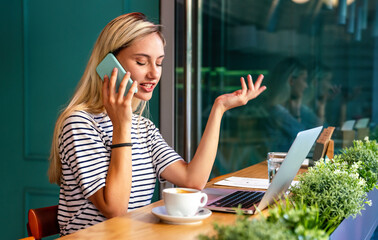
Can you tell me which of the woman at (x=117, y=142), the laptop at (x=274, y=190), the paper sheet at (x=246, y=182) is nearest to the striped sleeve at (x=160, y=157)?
the woman at (x=117, y=142)

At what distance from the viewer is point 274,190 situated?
1.15 metres

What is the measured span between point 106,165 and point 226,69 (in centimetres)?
173

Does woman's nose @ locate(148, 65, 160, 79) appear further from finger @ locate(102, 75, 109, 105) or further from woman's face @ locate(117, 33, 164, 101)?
finger @ locate(102, 75, 109, 105)

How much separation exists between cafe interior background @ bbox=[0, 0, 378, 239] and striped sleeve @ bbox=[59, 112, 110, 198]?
55.8 inches

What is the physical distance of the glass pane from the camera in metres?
2.72

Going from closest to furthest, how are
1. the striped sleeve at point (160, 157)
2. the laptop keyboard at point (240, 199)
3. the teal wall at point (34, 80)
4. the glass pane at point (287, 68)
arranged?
the laptop keyboard at point (240, 199) < the striped sleeve at point (160, 157) < the glass pane at point (287, 68) < the teal wall at point (34, 80)

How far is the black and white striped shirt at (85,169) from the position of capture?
1.46 m

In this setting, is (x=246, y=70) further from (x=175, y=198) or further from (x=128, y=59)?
(x=175, y=198)

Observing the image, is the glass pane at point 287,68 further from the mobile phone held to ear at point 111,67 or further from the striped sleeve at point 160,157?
the mobile phone held to ear at point 111,67

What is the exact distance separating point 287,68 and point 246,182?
1331mm

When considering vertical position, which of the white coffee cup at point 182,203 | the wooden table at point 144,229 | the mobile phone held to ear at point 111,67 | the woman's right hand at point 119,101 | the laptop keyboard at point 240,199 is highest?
the mobile phone held to ear at point 111,67

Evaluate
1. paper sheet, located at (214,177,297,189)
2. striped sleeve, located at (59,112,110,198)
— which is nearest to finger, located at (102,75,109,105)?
striped sleeve, located at (59,112,110,198)

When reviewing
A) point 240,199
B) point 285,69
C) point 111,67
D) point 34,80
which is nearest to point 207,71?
point 285,69

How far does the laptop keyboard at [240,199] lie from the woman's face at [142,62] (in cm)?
53
